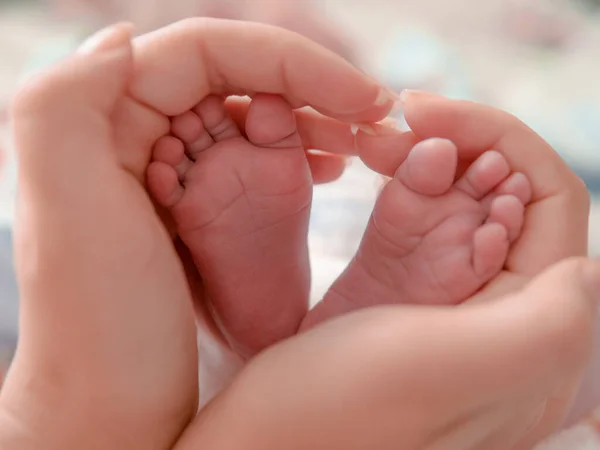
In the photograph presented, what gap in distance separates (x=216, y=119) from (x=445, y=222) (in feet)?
0.58

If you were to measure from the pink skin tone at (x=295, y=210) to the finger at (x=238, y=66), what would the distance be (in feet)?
0.08

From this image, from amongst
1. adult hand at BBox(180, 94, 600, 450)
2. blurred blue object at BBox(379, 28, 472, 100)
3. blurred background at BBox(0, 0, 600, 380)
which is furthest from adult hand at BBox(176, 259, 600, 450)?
blurred blue object at BBox(379, 28, 472, 100)

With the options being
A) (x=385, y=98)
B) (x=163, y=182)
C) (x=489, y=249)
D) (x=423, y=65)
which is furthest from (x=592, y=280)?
(x=423, y=65)

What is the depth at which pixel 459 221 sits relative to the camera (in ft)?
1.60

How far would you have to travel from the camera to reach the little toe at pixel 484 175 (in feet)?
1.59

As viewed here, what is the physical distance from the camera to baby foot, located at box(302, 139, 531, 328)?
18.8 inches

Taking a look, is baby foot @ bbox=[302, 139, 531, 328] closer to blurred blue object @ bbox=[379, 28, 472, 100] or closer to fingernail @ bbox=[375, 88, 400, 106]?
fingernail @ bbox=[375, 88, 400, 106]

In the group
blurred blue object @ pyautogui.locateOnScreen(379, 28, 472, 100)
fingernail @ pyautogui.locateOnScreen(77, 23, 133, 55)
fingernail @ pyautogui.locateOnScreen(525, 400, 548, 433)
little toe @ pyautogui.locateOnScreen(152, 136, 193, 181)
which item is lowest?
fingernail @ pyautogui.locateOnScreen(525, 400, 548, 433)

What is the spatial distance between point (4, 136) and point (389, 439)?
62cm

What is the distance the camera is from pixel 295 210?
0.53 meters

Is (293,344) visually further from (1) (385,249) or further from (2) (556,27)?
(2) (556,27)

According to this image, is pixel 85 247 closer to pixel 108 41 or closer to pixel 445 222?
Answer: pixel 108 41

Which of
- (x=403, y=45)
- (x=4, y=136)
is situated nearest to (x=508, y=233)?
(x=403, y=45)

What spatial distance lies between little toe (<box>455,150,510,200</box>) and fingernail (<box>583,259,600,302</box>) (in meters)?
0.09
